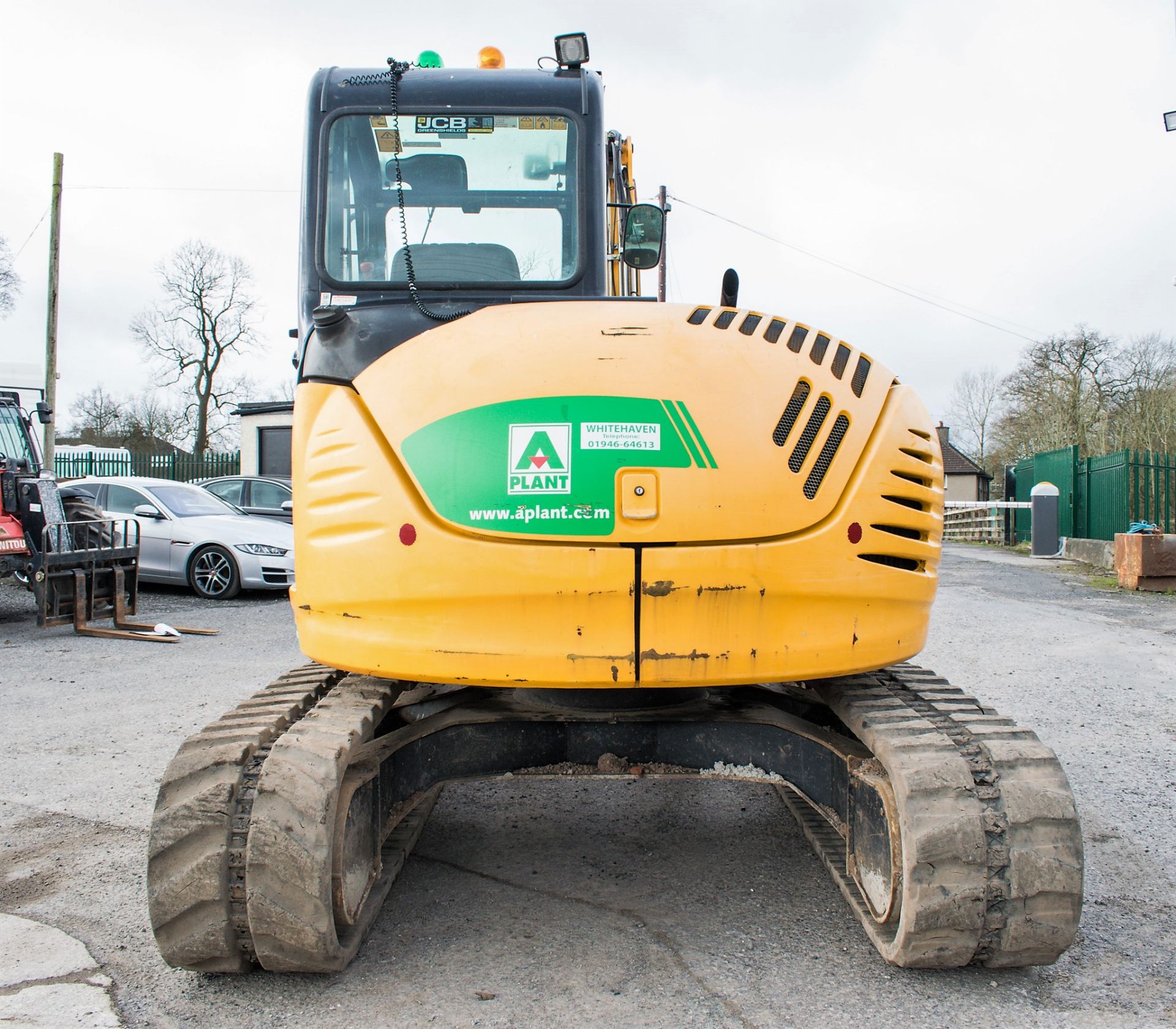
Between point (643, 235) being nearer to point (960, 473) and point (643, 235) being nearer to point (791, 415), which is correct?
point (791, 415)

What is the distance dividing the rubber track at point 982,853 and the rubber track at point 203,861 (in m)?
1.80

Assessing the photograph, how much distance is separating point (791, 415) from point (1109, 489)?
60.8 ft

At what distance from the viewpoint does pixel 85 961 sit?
2.92 meters

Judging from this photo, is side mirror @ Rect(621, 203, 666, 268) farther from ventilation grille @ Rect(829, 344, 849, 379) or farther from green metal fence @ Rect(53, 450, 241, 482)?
green metal fence @ Rect(53, 450, 241, 482)

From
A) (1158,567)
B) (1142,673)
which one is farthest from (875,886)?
(1158,567)

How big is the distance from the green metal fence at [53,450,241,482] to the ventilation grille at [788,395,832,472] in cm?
2757

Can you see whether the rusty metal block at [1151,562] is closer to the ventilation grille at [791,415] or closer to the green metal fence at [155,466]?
the ventilation grille at [791,415]

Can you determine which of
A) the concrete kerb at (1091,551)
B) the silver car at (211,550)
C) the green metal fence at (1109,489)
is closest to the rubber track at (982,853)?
the silver car at (211,550)

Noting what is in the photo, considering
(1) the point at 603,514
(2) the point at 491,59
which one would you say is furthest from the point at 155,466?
(1) the point at 603,514

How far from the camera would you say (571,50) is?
13.0 feet

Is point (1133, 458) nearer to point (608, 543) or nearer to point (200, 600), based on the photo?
point (200, 600)

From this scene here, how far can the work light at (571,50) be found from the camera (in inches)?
155

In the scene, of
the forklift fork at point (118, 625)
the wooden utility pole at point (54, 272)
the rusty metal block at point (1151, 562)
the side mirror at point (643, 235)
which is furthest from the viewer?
the wooden utility pole at point (54, 272)

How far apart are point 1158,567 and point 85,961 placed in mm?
14325
